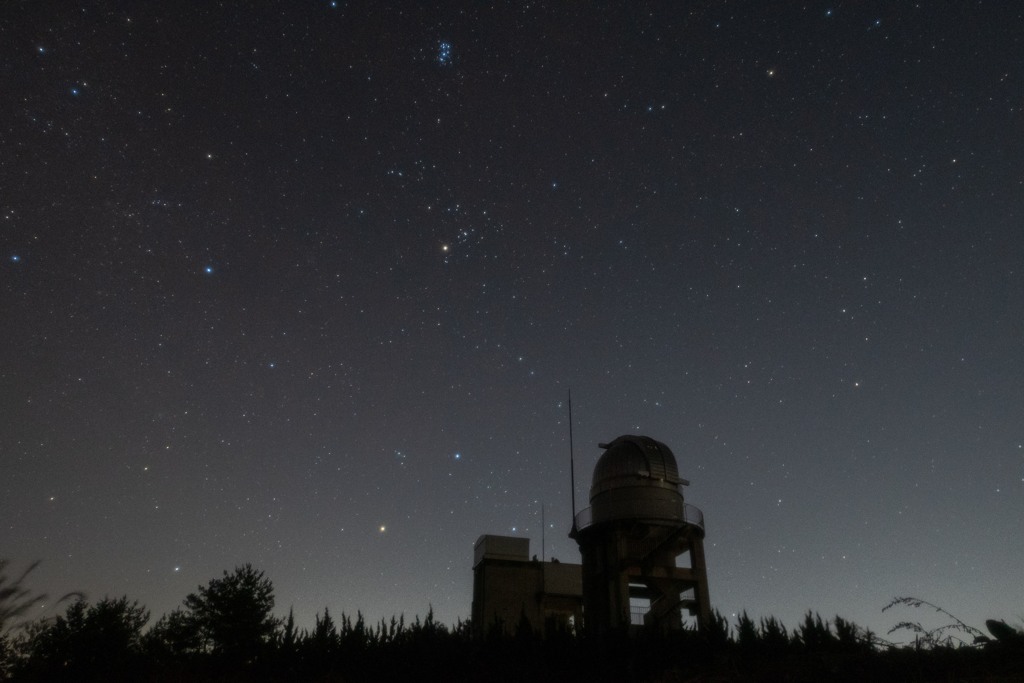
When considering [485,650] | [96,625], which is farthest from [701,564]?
[96,625]

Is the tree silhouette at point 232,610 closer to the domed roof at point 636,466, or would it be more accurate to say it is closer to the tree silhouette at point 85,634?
the tree silhouette at point 85,634

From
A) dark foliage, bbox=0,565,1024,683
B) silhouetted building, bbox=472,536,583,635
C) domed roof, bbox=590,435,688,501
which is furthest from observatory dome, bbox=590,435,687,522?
dark foliage, bbox=0,565,1024,683

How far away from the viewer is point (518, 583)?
105ft

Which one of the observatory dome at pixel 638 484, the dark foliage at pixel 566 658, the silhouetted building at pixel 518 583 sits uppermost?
the observatory dome at pixel 638 484

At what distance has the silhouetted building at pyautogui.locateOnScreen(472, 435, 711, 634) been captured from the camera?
2644 cm

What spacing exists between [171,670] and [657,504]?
19.4m

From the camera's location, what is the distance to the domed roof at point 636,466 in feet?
93.0

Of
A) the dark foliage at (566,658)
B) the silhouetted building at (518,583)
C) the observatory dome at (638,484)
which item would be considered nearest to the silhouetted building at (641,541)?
the observatory dome at (638,484)

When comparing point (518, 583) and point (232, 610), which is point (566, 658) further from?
point (232, 610)

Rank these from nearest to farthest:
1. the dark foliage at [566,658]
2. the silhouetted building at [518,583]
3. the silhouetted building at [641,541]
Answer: the dark foliage at [566,658] → the silhouetted building at [641,541] → the silhouetted building at [518,583]

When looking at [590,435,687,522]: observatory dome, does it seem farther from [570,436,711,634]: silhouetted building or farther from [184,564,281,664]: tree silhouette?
[184,564,281,664]: tree silhouette

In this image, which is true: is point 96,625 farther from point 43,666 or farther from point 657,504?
point 657,504

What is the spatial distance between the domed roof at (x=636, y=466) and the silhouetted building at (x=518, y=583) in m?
5.29

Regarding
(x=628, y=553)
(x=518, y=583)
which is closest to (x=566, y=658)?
(x=628, y=553)
